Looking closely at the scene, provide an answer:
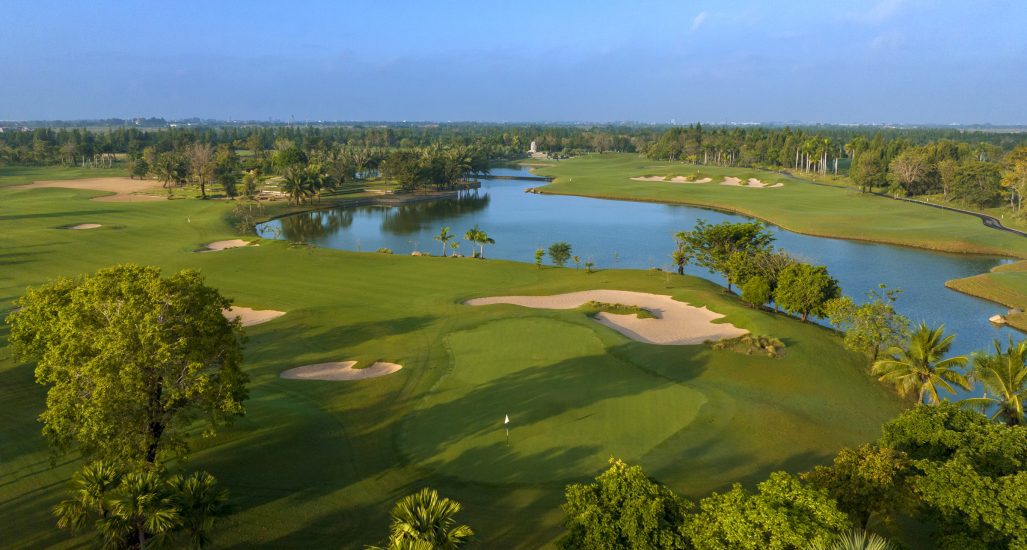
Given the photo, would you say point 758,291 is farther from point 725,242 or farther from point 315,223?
point 315,223

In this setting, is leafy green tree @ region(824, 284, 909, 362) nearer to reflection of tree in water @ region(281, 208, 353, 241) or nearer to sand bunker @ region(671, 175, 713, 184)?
reflection of tree in water @ region(281, 208, 353, 241)

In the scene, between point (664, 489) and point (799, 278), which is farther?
point (799, 278)

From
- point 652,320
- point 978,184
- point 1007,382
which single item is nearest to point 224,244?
point 652,320

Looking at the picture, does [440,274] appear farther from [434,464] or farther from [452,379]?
[434,464]

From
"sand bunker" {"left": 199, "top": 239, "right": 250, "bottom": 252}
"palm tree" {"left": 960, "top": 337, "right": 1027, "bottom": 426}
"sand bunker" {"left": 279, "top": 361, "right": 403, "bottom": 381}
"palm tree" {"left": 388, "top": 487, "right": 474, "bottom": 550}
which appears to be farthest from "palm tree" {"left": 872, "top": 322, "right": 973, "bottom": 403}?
"sand bunker" {"left": 199, "top": 239, "right": 250, "bottom": 252}

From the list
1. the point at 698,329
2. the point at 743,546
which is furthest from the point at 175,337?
the point at 698,329

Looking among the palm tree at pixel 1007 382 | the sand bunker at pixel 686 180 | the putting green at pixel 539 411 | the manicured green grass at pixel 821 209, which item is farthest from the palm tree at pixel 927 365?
the sand bunker at pixel 686 180
